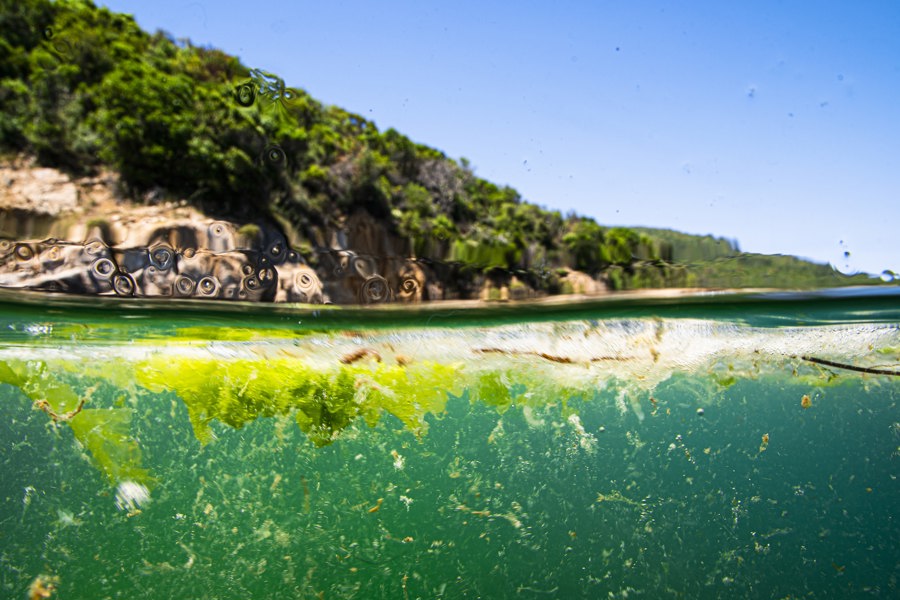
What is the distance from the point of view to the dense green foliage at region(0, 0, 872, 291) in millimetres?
5562

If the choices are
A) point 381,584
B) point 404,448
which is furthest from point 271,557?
point 404,448

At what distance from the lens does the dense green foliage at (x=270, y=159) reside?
18.2 ft

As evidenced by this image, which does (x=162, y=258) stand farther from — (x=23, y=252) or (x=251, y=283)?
(x=23, y=252)

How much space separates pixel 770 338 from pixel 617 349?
2467 mm

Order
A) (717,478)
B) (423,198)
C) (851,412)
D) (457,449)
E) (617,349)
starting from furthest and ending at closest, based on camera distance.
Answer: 1. (851,412)
2. (717,478)
3. (457,449)
4. (617,349)
5. (423,198)

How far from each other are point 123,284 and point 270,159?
8.75 ft

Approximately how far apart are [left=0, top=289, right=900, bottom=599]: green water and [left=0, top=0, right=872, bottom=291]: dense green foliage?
826 mm

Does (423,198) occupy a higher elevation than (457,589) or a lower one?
higher

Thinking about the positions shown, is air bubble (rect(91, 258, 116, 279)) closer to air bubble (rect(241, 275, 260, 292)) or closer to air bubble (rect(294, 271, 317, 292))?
air bubble (rect(241, 275, 260, 292))

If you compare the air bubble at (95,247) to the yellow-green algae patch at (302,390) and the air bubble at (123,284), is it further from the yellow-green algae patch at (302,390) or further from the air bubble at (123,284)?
the yellow-green algae patch at (302,390)

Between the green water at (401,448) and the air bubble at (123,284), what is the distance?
1.46 ft

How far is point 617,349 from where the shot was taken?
297 inches

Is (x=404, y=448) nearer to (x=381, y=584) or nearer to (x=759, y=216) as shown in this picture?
(x=381, y=584)

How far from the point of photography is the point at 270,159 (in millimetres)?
6980
